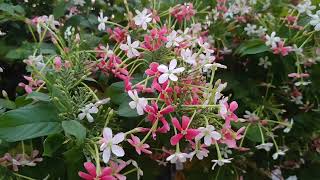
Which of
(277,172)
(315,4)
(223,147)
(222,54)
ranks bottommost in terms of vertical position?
(277,172)

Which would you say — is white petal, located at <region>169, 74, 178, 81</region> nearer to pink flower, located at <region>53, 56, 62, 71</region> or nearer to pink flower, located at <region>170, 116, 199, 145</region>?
pink flower, located at <region>170, 116, 199, 145</region>

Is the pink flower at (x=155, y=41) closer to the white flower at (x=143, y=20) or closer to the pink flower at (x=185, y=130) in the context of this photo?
the white flower at (x=143, y=20)

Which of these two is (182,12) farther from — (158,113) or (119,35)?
(158,113)

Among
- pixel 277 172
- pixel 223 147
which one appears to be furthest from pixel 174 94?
pixel 277 172

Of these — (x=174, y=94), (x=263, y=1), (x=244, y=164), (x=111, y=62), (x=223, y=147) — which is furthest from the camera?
(x=263, y=1)

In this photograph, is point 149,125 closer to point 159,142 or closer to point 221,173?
point 159,142

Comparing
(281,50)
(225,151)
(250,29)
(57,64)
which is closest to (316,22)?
(281,50)

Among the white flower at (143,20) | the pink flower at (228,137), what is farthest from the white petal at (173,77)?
the white flower at (143,20)
